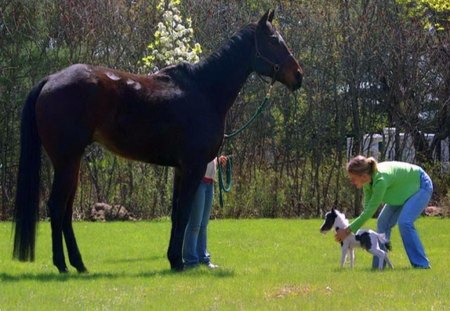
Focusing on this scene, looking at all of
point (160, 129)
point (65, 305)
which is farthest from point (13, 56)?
point (65, 305)

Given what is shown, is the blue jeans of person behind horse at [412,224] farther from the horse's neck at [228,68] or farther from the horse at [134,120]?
the horse's neck at [228,68]

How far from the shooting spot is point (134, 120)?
10953mm

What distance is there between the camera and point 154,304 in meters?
8.58

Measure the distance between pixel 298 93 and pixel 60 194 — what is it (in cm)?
1516

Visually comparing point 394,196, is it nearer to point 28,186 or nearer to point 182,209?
point 182,209

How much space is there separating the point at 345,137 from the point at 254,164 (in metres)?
2.66

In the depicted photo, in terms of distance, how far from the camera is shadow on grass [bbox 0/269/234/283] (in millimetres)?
10375

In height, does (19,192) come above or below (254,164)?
below

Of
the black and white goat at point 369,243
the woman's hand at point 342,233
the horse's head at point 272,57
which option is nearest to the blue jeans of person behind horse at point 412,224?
the black and white goat at point 369,243

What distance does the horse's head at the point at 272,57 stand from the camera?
11828 millimetres

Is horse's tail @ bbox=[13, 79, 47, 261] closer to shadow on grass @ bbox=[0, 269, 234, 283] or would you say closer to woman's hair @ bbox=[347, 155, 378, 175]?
shadow on grass @ bbox=[0, 269, 234, 283]

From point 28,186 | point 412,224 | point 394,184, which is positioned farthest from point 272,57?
point 28,186

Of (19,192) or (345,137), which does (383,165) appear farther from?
(345,137)

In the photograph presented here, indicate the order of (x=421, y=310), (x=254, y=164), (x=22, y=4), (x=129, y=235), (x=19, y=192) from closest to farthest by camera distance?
(x=421, y=310) < (x=19, y=192) < (x=129, y=235) < (x=22, y=4) < (x=254, y=164)
